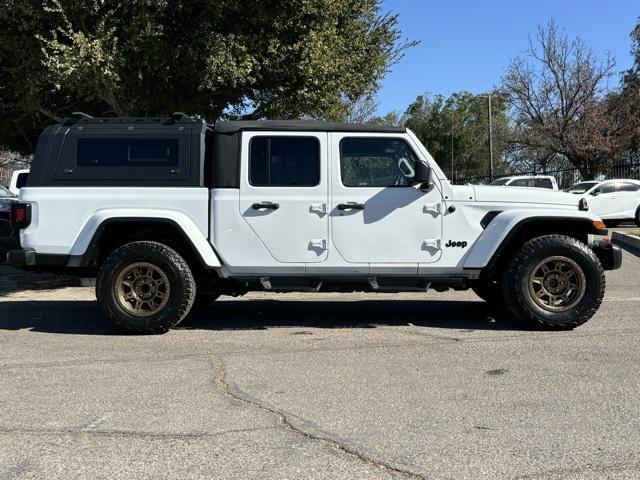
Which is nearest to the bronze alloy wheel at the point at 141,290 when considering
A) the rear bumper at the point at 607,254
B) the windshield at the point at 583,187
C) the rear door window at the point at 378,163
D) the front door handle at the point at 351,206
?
the front door handle at the point at 351,206

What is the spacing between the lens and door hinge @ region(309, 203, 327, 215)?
646 cm

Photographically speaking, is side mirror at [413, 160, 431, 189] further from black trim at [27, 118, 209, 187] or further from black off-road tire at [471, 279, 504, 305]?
black trim at [27, 118, 209, 187]

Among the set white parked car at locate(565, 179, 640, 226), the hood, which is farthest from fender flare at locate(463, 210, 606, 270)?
white parked car at locate(565, 179, 640, 226)

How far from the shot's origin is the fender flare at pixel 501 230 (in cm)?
642

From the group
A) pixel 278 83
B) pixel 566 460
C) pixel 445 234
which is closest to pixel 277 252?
pixel 445 234

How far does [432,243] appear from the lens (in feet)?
21.3

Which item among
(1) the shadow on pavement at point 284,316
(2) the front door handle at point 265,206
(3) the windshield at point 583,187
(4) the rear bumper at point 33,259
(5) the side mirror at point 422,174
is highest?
(3) the windshield at point 583,187

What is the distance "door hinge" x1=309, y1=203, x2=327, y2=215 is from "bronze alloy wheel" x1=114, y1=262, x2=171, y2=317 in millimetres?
1707

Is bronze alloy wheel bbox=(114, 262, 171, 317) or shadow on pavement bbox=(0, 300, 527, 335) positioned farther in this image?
shadow on pavement bbox=(0, 300, 527, 335)

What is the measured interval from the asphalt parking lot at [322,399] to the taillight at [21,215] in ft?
3.97

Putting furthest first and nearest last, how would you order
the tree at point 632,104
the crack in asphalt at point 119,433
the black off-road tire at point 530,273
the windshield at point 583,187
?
1. the tree at point 632,104
2. the windshield at point 583,187
3. the black off-road tire at point 530,273
4. the crack in asphalt at point 119,433

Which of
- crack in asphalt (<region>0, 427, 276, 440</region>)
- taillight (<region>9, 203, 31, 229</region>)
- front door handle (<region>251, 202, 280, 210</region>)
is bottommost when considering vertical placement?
crack in asphalt (<region>0, 427, 276, 440</region>)

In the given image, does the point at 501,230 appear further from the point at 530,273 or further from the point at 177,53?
the point at 177,53

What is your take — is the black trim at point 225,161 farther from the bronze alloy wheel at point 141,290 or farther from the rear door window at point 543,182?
the rear door window at point 543,182
